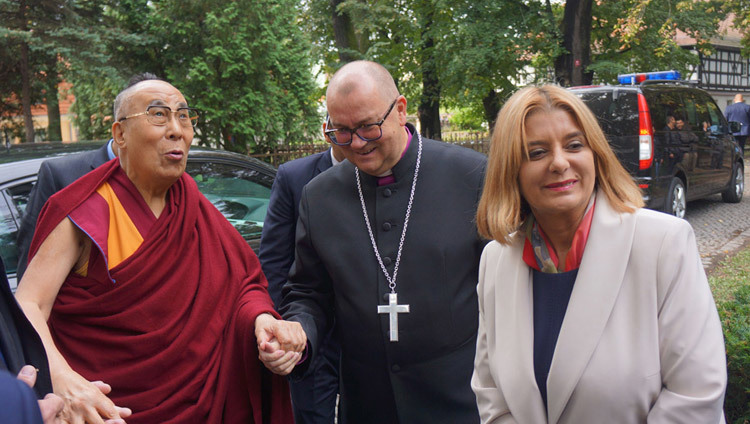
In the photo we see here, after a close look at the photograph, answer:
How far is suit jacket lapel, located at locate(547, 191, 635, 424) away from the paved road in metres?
6.53

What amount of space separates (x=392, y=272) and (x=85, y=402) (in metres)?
1.13

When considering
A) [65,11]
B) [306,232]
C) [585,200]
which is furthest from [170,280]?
[65,11]

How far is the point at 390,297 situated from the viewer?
8.32ft

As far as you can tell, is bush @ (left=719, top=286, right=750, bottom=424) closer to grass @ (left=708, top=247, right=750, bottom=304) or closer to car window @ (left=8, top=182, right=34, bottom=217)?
grass @ (left=708, top=247, right=750, bottom=304)

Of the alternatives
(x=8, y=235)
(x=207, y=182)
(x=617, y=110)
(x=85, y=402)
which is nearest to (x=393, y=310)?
(x=85, y=402)

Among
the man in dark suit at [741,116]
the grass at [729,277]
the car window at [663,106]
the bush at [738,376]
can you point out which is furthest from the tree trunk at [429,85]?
the bush at [738,376]

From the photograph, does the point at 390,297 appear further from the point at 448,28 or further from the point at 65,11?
the point at 448,28

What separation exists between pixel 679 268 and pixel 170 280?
174cm

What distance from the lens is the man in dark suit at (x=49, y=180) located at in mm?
3002

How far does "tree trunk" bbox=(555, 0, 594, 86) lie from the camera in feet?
52.5

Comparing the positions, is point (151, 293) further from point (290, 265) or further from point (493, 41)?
point (493, 41)

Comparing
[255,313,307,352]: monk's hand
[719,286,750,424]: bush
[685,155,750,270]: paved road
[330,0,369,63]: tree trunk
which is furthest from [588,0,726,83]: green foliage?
[255,313,307,352]: monk's hand

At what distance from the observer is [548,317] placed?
199cm

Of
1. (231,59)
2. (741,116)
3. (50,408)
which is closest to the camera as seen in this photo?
(50,408)
